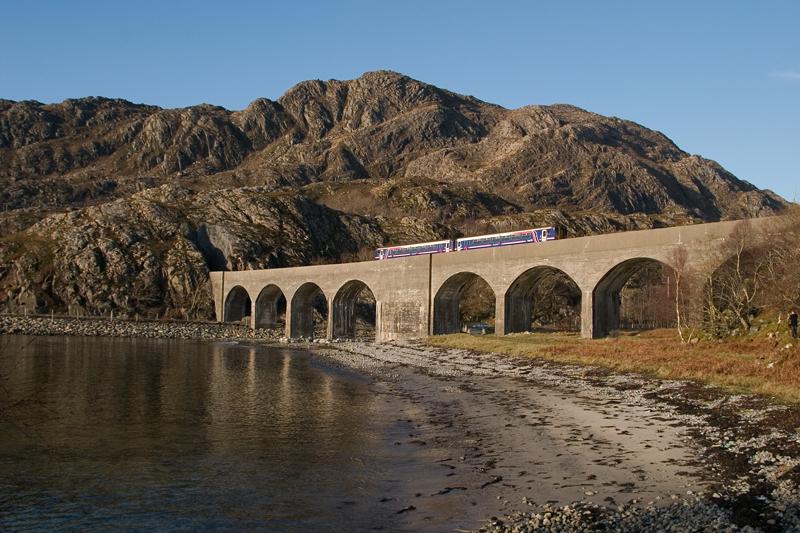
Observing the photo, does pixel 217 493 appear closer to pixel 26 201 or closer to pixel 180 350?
pixel 180 350

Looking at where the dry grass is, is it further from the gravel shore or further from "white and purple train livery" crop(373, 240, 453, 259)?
the gravel shore

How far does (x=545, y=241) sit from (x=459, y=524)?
133 ft

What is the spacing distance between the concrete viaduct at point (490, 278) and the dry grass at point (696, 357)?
5.08m

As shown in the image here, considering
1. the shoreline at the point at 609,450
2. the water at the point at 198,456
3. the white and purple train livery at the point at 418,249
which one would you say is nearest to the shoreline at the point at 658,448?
the shoreline at the point at 609,450

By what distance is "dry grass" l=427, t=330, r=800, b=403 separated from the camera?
2189 cm

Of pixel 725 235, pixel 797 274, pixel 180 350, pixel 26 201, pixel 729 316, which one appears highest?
pixel 26 201

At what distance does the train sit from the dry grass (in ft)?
32.9

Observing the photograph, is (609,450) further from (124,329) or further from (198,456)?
(124,329)

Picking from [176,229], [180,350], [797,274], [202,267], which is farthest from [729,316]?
[176,229]

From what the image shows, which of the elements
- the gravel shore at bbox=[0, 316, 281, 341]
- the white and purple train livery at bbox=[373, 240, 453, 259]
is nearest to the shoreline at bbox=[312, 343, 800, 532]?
the white and purple train livery at bbox=[373, 240, 453, 259]

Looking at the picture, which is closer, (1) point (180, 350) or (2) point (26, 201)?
(1) point (180, 350)

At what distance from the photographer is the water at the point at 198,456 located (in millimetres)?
10773

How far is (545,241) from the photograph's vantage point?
48938 millimetres

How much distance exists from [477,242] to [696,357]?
2995cm
